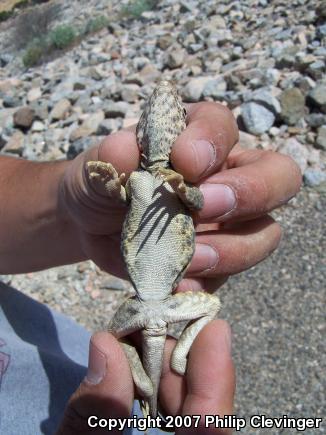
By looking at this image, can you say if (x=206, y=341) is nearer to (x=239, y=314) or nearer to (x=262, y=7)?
(x=239, y=314)

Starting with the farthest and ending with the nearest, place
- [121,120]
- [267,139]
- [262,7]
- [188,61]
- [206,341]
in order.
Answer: [262,7]
[188,61]
[121,120]
[267,139]
[206,341]

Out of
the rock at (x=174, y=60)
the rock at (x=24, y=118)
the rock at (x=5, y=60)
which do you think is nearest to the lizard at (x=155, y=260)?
the rock at (x=24, y=118)

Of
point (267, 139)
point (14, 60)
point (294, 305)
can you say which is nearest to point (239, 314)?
point (294, 305)

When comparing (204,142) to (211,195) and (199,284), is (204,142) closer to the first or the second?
(211,195)

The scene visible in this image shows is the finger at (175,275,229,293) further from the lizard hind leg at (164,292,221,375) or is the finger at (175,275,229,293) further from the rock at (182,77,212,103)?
the rock at (182,77,212,103)

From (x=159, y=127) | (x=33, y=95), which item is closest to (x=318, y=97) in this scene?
(x=159, y=127)

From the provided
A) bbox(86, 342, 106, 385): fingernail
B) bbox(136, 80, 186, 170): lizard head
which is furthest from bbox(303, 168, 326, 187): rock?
bbox(86, 342, 106, 385): fingernail
